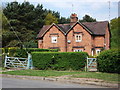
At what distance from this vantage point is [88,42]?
39.3 m

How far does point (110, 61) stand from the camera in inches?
622

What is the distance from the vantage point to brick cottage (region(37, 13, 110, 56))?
39.4 m

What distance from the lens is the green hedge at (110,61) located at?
15473mm

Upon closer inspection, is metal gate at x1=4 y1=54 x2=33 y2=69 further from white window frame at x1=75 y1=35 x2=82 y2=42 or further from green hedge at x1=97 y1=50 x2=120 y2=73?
white window frame at x1=75 y1=35 x2=82 y2=42

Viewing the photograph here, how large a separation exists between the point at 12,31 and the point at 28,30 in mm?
5415

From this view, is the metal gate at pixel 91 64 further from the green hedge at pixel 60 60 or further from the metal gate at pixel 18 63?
the metal gate at pixel 18 63

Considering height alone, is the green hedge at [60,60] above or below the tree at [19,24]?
below

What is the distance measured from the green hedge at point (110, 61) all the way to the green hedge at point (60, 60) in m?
1.80

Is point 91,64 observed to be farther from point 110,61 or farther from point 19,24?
point 19,24

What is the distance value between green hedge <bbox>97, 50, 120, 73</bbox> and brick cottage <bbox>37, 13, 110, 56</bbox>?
2259cm

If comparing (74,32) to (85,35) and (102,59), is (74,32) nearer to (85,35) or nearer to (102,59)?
(85,35)

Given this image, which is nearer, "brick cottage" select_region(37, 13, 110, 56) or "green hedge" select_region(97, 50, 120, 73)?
"green hedge" select_region(97, 50, 120, 73)

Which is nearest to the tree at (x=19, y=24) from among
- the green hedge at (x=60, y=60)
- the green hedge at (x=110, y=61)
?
the green hedge at (x=60, y=60)

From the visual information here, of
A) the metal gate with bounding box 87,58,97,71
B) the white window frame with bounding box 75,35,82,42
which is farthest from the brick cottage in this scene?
the metal gate with bounding box 87,58,97,71
